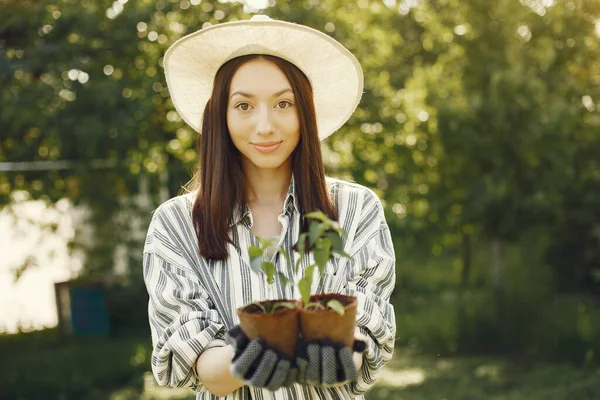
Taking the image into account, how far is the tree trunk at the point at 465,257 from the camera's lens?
731 cm

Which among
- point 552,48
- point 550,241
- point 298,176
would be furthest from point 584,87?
point 298,176

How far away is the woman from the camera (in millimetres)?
1761

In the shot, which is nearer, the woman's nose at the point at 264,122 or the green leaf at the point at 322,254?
→ the green leaf at the point at 322,254

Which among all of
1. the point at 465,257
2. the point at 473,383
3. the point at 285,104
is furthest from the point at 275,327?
the point at 465,257

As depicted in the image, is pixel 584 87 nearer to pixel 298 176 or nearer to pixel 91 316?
pixel 91 316

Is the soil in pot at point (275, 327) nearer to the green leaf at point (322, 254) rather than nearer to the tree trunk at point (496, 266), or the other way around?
the green leaf at point (322, 254)

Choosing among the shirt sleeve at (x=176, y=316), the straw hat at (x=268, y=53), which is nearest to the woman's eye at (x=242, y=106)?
the straw hat at (x=268, y=53)

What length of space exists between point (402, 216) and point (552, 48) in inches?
72.4

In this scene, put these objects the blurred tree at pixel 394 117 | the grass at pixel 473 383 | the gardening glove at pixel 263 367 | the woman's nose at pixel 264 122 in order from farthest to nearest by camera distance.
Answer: the blurred tree at pixel 394 117 < the grass at pixel 473 383 < the woman's nose at pixel 264 122 < the gardening glove at pixel 263 367

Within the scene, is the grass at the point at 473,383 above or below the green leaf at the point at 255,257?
below

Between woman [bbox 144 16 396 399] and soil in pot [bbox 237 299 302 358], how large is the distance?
26 cm

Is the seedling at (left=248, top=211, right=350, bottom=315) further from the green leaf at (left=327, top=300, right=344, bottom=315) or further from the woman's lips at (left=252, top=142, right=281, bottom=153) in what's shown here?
the woman's lips at (left=252, top=142, right=281, bottom=153)

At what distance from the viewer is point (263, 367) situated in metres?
1.41

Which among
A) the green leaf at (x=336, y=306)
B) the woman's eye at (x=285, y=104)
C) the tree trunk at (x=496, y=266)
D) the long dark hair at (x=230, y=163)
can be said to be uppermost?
the woman's eye at (x=285, y=104)
